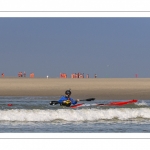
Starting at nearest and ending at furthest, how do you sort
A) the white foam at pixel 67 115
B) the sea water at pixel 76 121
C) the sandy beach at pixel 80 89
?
the sea water at pixel 76 121 < the white foam at pixel 67 115 < the sandy beach at pixel 80 89

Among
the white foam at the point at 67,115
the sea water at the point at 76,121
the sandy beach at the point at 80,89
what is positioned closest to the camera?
the sea water at the point at 76,121

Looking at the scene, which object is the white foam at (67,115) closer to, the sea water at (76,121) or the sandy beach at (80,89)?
the sea water at (76,121)

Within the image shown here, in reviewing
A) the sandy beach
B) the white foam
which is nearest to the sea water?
the white foam

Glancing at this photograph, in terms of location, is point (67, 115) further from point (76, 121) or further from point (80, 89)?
point (80, 89)

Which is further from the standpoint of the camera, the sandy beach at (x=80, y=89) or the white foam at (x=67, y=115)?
the sandy beach at (x=80, y=89)

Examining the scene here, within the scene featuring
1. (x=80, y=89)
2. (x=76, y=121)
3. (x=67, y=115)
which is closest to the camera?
(x=76, y=121)

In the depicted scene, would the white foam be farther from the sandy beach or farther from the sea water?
the sandy beach

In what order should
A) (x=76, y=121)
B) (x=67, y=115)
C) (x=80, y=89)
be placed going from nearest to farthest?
(x=76, y=121)
(x=67, y=115)
(x=80, y=89)

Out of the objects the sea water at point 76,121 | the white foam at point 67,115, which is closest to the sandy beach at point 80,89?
the white foam at point 67,115

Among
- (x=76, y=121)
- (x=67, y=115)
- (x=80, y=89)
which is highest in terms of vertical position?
(x=80, y=89)

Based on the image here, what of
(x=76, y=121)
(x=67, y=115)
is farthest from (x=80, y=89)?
(x=76, y=121)

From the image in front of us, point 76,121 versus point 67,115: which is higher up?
point 67,115
